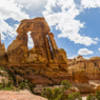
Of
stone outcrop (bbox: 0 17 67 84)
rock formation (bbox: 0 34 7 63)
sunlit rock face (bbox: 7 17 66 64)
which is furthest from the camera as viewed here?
rock formation (bbox: 0 34 7 63)

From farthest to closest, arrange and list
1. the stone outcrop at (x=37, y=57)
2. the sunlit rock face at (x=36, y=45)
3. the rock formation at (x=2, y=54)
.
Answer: the rock formation at (x=2, y=54) < the sunlit rock face at (x=36, y=45) < the stone outcrop at (x=37, y=57)

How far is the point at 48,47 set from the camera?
2603 centimetres

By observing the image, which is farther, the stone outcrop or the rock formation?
the rock formation

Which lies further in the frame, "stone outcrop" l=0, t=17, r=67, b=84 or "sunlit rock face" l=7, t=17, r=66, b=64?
"sunlit rock face" l=7, t=17, r=66, b=64

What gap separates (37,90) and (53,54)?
7552 millimetres

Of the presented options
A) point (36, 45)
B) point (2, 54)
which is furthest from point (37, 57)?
point (2, 54)

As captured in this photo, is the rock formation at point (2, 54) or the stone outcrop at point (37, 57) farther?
the rock formation at point (2, 54)

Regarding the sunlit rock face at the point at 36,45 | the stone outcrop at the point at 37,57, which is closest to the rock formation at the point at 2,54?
the stone outcrop at the point at 37,57

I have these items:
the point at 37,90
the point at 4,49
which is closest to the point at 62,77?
the point at 37,90

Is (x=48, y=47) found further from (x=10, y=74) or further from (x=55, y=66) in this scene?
(x=10, y=74)

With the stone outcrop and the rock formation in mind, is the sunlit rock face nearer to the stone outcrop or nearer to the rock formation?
Answer: the stone outcrop

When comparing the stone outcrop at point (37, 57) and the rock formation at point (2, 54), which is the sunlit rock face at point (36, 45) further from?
the rock formation at point (2, 54)

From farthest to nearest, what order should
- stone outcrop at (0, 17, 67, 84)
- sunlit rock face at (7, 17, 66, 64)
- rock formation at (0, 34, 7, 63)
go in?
rock formation at (0, 34, 7, 63) < sunlit rock face at (7, 17, 66, 64) < stone outcrop at (0, 17, 67, 84)

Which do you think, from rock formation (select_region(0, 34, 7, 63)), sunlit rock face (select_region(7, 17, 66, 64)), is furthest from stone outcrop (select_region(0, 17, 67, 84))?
rock formation (select_region(0, 34, 7, 63))
